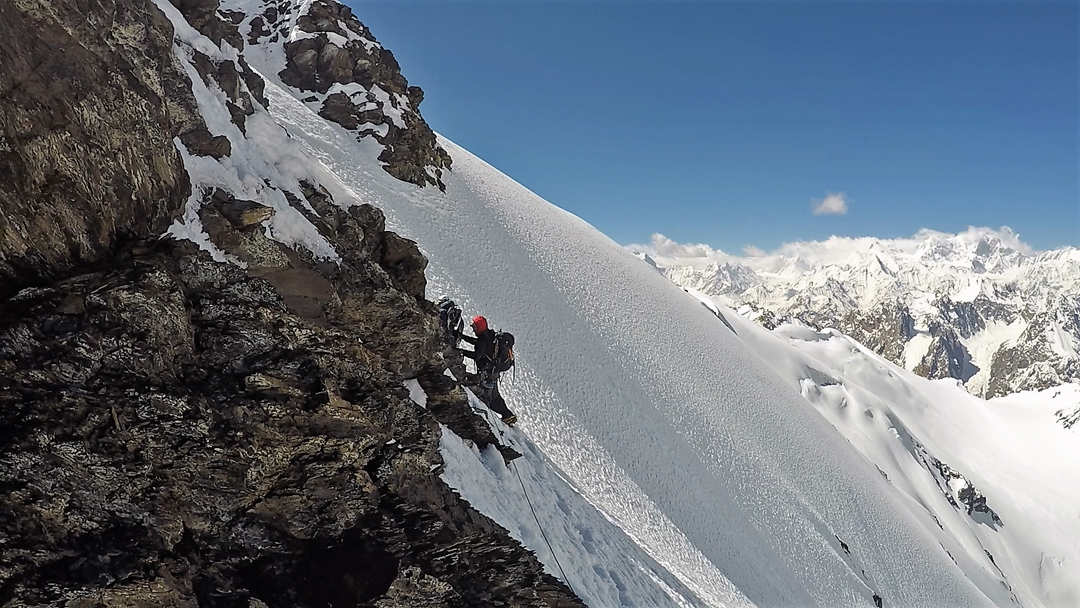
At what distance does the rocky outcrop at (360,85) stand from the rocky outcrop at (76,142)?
23.5 m

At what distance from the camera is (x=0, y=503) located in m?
6.59

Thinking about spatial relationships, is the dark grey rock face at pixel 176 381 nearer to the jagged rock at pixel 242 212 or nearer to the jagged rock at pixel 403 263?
the jagged rock at pixel 242 212

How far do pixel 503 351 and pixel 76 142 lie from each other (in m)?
9.06

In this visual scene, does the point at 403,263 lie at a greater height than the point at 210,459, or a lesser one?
greater

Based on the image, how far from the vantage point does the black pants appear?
46.3 ft

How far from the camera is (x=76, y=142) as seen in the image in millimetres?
6895

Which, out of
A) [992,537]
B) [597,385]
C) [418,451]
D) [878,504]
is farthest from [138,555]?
[992,537]

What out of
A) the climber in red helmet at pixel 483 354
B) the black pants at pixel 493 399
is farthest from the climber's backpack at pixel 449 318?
the black pants at pixel 493 399

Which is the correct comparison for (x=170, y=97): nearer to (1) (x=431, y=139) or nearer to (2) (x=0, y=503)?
(2) (x=0, y=503)

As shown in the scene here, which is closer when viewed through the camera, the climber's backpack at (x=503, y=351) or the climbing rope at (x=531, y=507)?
the climbing rope at (x=531, y=507)

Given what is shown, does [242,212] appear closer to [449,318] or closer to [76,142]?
[76,142]

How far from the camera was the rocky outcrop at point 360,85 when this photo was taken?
32.1 m

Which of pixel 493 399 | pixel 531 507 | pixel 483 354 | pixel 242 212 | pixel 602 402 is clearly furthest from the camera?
pixel 602 402

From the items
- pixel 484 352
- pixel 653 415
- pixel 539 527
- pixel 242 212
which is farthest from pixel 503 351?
pixel 653 415
